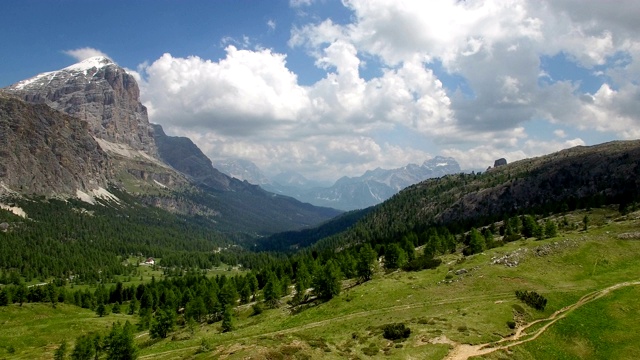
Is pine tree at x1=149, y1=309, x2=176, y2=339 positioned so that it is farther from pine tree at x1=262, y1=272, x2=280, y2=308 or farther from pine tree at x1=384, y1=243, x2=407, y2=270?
pine tree at x1=384, y1=243, x2=407, y2=270

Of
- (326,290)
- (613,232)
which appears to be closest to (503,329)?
(326,290)

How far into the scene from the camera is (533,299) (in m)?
68.0

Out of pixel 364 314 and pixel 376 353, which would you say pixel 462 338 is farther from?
pixel 364 314

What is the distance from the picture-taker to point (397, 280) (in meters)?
102

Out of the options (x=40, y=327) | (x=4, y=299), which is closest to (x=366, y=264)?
(x=40, y=327)

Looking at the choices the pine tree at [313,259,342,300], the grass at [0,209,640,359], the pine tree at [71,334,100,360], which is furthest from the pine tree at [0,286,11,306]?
the pine tree at [313,259,342,300]

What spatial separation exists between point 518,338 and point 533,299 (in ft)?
47.2

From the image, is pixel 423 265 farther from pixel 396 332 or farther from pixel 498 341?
pixel 396 332

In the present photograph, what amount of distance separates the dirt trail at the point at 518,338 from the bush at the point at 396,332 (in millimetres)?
6903

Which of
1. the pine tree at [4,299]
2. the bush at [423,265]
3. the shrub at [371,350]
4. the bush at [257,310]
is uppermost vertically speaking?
the pine tree at [4,299]

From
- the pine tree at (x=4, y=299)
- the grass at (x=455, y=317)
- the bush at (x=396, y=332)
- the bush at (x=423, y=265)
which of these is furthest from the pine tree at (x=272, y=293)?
the pine tree at (x=4, y=299)

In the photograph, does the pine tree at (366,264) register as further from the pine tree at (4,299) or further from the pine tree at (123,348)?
the pine tree at (4,299)

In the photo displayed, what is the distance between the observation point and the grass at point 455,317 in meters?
53.2

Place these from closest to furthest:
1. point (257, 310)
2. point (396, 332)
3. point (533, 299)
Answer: point (396, 332) < point (533, 299) < point (257, 310)
